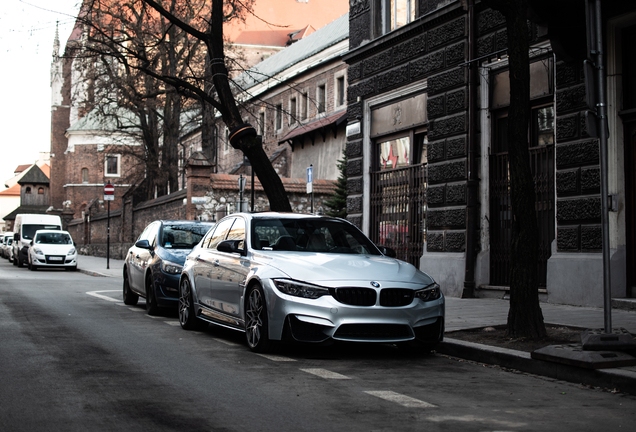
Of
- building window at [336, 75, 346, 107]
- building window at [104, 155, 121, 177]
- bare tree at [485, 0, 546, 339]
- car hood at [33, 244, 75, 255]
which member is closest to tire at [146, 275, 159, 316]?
bare tree at [485, 0, 546, 339]

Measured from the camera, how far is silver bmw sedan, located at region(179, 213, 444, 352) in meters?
7.85

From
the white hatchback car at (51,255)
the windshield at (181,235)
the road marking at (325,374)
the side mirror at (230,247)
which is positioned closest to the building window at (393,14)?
the windshield at (181,235)

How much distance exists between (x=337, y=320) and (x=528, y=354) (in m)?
1.91

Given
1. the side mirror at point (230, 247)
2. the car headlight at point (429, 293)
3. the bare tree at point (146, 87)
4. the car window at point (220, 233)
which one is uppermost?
the bare tree at point (146, 87)

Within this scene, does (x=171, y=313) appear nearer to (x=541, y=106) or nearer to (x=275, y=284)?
(x=275, y=284)

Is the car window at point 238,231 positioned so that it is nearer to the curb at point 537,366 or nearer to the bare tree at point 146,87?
the curb at point 537,366

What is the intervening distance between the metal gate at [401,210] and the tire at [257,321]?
335 inches

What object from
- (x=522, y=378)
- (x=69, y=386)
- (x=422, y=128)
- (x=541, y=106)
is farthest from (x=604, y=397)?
(x=422, y=128)

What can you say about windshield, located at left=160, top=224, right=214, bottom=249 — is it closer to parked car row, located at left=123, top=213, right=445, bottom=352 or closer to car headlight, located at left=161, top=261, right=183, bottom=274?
car headlight, located at left=161, top=261, right=183, bottom=274

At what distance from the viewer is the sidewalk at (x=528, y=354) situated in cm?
672

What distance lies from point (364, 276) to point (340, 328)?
629mm

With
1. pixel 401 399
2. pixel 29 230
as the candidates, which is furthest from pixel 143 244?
pixel 29 230

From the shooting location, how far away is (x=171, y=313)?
1336 centimetres

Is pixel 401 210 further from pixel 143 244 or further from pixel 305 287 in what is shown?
pixel 305 287
